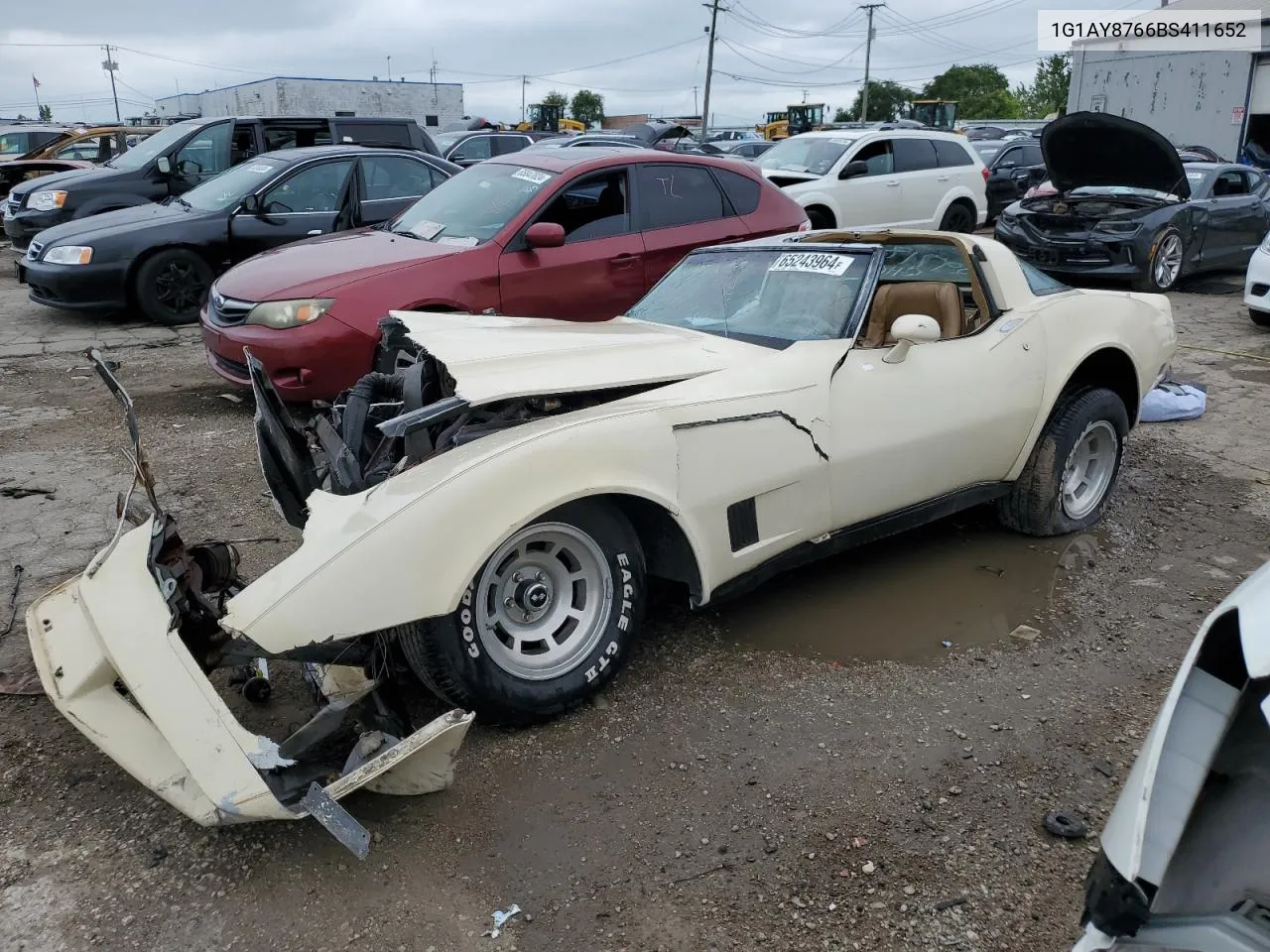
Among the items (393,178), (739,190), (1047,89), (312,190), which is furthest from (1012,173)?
(1047,89)

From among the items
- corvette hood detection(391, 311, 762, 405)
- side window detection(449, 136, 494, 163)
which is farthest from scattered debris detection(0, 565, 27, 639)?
side window detection(449, 136, 494, 163)

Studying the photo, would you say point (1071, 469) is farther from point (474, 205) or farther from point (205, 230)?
point (205, 230)

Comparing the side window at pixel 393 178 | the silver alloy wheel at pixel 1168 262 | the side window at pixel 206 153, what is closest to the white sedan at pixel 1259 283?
the silver alloy wheel at pixel 1168 262

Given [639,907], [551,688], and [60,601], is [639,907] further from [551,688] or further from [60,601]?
[60,601]

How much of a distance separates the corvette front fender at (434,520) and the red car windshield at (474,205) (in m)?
3.73

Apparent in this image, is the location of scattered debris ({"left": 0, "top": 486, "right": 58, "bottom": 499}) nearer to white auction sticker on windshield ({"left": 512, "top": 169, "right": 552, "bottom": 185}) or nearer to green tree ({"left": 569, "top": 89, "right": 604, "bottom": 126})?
white auction sticker on windshield ({"left": 512, "top": 169, "right": 552, "bottom": 185})

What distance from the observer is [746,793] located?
2.96 metres

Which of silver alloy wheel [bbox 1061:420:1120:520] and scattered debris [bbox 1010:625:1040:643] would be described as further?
silver alloy wheel [bbox 1061:420:1120:520]

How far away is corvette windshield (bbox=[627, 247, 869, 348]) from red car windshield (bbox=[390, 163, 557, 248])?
2.29m

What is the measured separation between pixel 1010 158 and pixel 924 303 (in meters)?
14.7

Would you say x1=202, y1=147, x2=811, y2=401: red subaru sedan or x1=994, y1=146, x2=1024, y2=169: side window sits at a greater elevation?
x1=994, y1=146, x2=1024, y2=169: side window

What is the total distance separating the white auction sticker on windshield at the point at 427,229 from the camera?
6.80 m

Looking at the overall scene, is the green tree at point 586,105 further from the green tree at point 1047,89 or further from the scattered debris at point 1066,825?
the scattered debris at point 1066,825

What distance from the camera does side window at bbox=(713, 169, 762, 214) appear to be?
24.7ft
